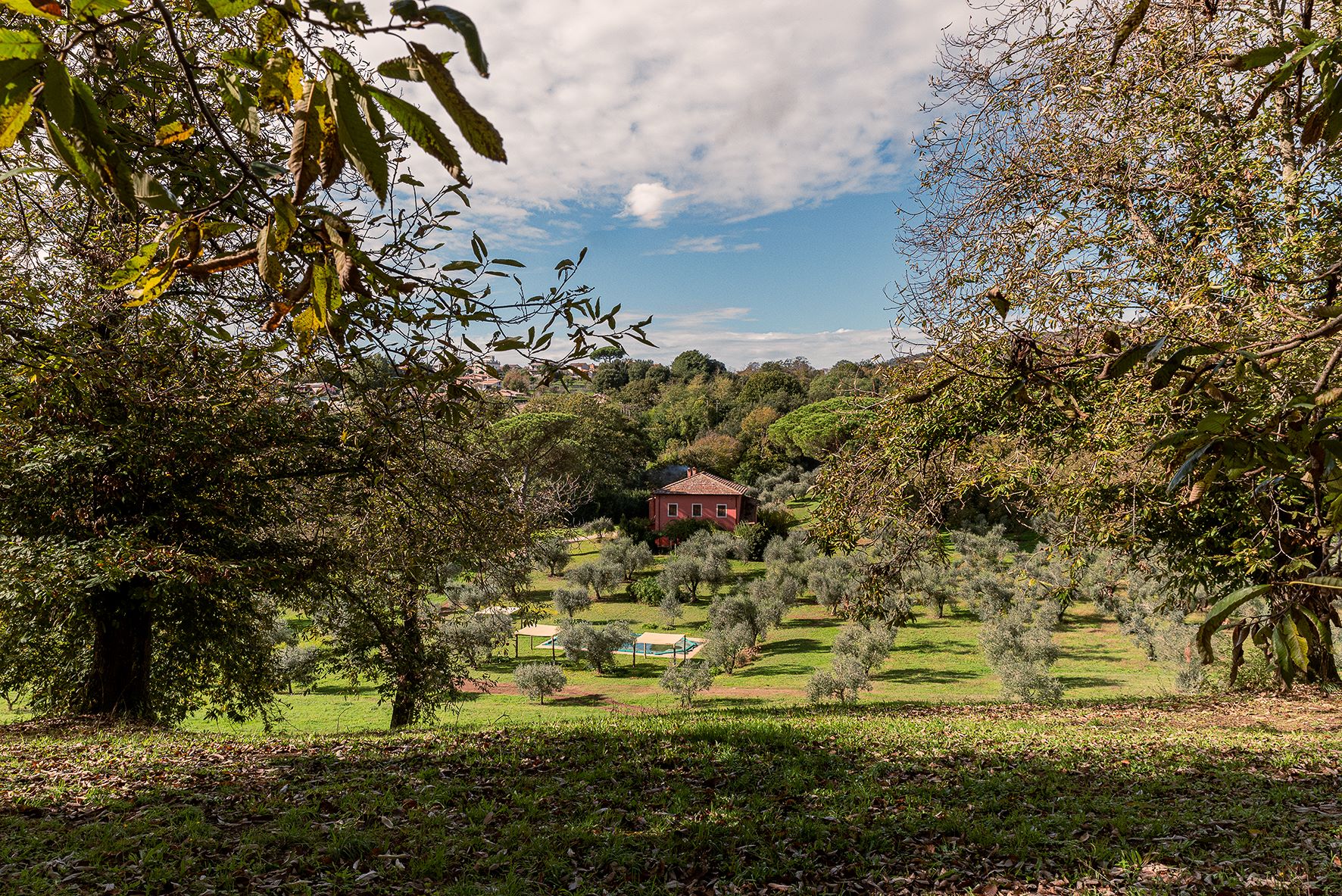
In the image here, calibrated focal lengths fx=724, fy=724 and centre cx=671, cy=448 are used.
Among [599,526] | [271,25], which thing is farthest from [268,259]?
[599,526]

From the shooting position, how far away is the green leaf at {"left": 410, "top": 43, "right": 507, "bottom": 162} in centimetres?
85

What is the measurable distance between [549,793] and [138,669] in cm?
661

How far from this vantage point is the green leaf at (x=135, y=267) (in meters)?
1.30

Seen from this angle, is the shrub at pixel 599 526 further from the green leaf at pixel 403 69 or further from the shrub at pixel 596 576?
the green leaf at pixel 403 69

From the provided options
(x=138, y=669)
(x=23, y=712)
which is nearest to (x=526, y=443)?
(x=23, y=712)

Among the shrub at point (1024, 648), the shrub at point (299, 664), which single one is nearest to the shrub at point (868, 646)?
the shrub at point (1024, 648)

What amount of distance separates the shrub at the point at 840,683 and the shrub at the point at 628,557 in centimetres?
1710

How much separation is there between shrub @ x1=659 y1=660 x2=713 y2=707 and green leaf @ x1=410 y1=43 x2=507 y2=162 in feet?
57.8

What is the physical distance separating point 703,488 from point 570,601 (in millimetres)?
17803

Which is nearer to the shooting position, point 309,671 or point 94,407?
point 94,407

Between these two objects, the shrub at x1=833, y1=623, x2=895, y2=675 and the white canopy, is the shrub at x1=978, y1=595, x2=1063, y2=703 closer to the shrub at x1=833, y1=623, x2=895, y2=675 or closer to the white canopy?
the shrub at x1=833, y1=623, x2=895, y2=675

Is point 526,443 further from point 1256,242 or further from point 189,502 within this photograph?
point 1256,242

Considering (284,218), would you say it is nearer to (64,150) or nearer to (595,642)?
(64,150)

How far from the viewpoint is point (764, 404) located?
194 feet
